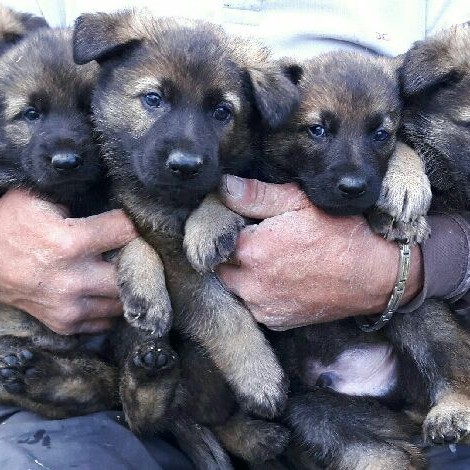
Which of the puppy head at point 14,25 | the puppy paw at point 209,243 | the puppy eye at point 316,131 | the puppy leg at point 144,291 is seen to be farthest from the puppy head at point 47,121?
the puppy eye at point 316,131

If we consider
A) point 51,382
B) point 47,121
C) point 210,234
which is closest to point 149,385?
point 51,382

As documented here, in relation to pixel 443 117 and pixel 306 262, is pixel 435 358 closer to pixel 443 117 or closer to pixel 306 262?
pixel 306 262

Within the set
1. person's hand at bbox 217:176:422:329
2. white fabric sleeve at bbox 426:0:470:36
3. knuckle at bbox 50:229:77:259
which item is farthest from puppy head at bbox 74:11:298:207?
white fabric sleeve at bbox 426:0:470:36

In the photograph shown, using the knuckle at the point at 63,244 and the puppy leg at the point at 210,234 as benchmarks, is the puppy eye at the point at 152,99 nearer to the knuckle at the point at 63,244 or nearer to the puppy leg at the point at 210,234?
the puppy leg at the point at 210,234

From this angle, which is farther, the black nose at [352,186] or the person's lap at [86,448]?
the black nose at [352,186]

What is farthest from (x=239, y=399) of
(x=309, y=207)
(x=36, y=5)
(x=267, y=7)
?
(x=36, y=5)

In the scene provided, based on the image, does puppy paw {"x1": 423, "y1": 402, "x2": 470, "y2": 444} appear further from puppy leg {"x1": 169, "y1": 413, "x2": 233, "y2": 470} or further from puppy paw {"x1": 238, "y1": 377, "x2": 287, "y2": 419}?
puppy leg {"x1": 169, "y1": 413, "x2": 233, "y2": 470}
